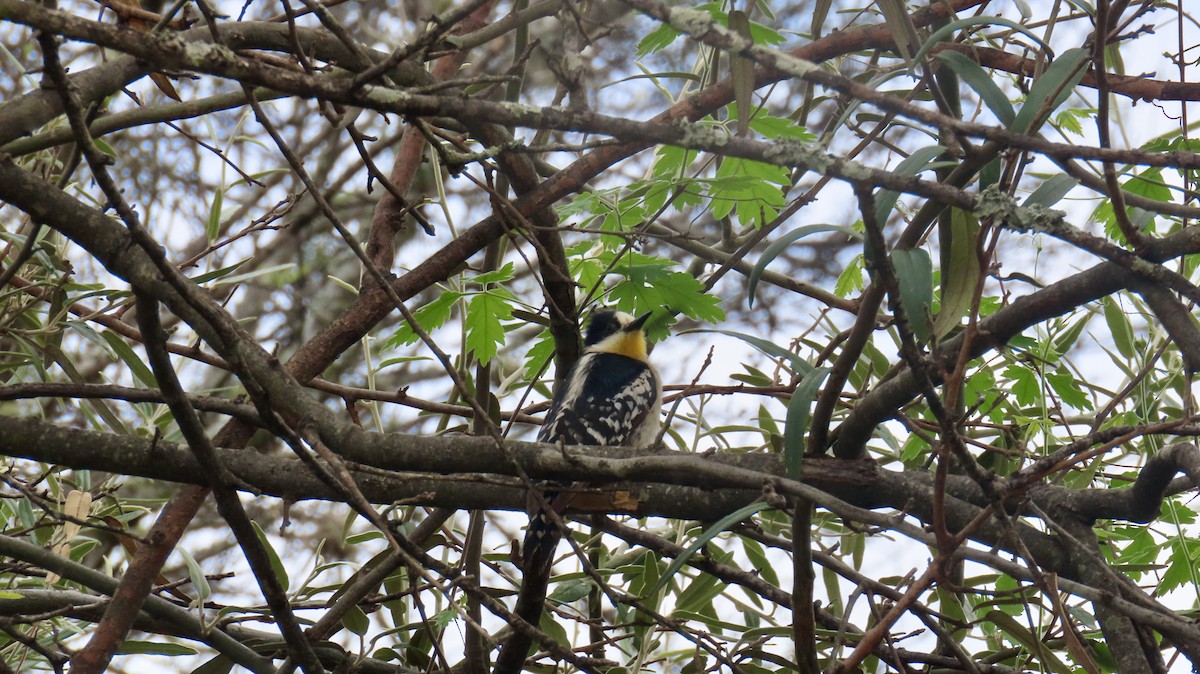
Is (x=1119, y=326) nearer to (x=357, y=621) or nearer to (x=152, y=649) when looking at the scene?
(x=357, y=621)

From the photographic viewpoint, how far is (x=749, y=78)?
2004mm

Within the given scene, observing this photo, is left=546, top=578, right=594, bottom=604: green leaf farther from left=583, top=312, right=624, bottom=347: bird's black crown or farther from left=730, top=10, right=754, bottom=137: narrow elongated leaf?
left=583, top=312, right=624, bottom=347: bird's black crown

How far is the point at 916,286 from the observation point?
1.59 metres

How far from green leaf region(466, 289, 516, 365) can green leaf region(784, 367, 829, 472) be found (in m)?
1.10

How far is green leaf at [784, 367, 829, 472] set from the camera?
6.23 ft

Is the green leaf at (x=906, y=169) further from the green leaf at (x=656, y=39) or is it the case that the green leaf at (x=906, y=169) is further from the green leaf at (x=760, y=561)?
the green leaf at (x=760, y=561)

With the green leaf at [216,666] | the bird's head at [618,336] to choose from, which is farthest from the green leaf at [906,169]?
the bird's head at [618,336]

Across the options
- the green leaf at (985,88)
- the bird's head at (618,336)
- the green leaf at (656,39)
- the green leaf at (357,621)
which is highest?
the bird's head at (618,336)

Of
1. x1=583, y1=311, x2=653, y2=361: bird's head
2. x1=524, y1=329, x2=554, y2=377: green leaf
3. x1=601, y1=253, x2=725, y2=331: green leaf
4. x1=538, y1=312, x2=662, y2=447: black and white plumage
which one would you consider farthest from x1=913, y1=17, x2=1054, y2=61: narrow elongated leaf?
x1=583, y1=311, x2=653, y2=361: bird's head

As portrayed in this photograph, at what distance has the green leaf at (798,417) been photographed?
190 centimetres

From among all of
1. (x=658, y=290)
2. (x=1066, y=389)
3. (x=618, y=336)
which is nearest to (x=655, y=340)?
(x=658, y=290)

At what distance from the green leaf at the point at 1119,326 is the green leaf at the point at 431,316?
191 cm

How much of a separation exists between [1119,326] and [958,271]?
5.30ft

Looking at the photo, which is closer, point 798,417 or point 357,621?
point 798,417
